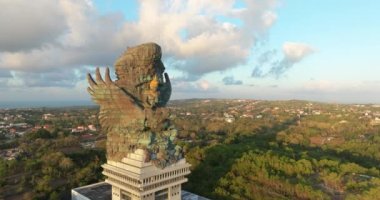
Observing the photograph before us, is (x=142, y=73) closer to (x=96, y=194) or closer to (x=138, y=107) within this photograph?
(x=138, y=107)

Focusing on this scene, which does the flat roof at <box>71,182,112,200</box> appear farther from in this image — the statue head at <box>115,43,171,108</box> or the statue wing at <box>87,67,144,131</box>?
the statue head at <box>115,43,171,108</box>

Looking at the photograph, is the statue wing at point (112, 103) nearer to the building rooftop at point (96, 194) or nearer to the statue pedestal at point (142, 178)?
the statue pedestal at point (142, 178)

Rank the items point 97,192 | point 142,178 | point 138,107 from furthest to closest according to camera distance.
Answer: point 97,192, point 138,107, point 142,178

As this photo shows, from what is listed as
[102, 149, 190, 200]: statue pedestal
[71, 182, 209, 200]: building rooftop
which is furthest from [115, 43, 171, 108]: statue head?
[71, 182, 209, 200]: building rooftop

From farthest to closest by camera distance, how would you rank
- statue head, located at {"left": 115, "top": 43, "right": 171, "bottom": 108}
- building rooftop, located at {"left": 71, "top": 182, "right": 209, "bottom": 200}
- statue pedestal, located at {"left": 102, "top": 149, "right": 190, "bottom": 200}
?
1. building rooftop, located at {"left": 71, "top": 182, "right": 209, "bottom": 200}
2. statue head, located at {"left": 115, "top": 43, "right": 171, "bottom": 108}
3. statue pedestal, located at {"left": 102, "top": 149, "right": 190, "bottom": 200}

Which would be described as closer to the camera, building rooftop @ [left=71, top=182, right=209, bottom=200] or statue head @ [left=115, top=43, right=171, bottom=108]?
statue head @ [left=115, top=43, right=171, bottom=108]

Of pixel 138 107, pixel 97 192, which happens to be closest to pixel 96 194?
pixel 97 192

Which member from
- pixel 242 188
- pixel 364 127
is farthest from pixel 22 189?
pixel 364 127
